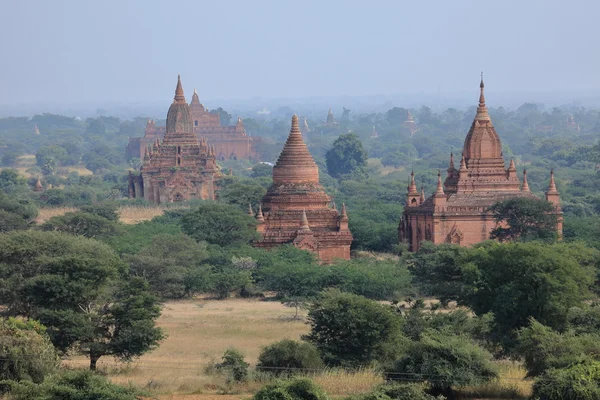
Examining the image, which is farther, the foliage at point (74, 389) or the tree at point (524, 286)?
the tree at point (524, 286)

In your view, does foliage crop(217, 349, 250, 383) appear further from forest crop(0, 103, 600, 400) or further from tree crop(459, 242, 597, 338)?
tree crop(459, 242, 597, 338)

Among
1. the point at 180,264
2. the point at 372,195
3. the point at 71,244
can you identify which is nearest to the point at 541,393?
the point at 71,244

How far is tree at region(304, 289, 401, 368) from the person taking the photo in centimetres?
3581

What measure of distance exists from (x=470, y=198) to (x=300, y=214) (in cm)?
607

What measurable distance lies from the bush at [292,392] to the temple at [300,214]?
95.4ft

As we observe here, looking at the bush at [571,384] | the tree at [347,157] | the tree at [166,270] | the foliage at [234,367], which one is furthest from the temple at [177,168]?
the bush at [571,384]

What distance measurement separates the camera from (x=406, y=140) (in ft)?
639

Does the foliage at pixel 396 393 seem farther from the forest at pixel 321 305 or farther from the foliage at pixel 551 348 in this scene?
the foliage at pixel 551 348

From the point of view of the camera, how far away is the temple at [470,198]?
57.6 m

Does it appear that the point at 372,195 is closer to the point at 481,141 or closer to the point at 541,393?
the point at 481,141

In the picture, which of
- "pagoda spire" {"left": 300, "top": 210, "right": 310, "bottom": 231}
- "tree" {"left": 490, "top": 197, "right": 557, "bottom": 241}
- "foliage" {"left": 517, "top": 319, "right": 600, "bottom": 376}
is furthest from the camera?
"pagoda spire" {"left": 300, "top": 210, "right": 310, "bottom": 231}

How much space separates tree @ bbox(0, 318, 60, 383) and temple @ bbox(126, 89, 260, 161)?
10986 cm

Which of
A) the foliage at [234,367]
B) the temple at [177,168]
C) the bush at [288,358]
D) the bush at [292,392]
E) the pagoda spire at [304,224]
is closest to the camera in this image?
the bush at [292,392]

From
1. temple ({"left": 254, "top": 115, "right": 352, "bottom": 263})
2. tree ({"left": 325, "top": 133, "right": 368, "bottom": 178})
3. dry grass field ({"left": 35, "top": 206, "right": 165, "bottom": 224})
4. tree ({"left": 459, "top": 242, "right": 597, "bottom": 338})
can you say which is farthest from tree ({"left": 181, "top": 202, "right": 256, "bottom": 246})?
tree ({"left": 325, "top": 133, "right": 368, "bottom": 178})
